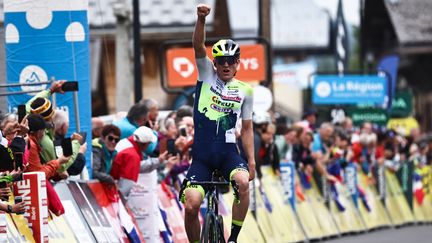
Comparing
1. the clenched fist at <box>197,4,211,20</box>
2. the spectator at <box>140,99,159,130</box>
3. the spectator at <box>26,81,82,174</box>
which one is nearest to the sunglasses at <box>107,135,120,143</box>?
the spectator at <box>140,99,159,130</box>

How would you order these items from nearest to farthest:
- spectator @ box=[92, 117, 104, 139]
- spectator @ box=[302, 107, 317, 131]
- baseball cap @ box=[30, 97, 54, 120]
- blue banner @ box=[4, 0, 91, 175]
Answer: baseball cap @ box=[30, 97, 54, 120] < blue banner @ box=[4, 0, 91, 175] < spectator @ box=[92, 117, 104, 139] < spectator @ box=[302, 107, 317, 131]

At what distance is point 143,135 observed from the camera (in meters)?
16.4

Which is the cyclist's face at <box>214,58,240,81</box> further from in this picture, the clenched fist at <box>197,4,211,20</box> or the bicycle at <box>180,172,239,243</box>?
the bicycle at <box>180,172,239,243</box>

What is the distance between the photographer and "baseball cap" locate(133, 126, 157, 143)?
16.4 metres

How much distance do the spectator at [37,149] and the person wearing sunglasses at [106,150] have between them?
2049mm

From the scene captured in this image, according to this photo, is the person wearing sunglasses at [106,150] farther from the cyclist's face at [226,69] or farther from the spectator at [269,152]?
the spectator at [269,152]

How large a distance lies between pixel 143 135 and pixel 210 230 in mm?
3041

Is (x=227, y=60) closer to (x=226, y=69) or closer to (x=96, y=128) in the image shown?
(x=226, y=69)

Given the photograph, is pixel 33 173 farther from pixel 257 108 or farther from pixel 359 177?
pixel 359 177

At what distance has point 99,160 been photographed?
53.9ft

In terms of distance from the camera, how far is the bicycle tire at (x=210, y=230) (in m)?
13.4

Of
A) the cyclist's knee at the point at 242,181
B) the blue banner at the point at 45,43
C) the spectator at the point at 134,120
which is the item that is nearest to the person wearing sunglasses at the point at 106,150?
the blue banner at the point at 45,43

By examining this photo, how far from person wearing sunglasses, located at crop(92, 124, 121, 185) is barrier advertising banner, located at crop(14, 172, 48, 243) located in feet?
8.68

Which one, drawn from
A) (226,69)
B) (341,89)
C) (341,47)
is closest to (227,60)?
(226,69)
